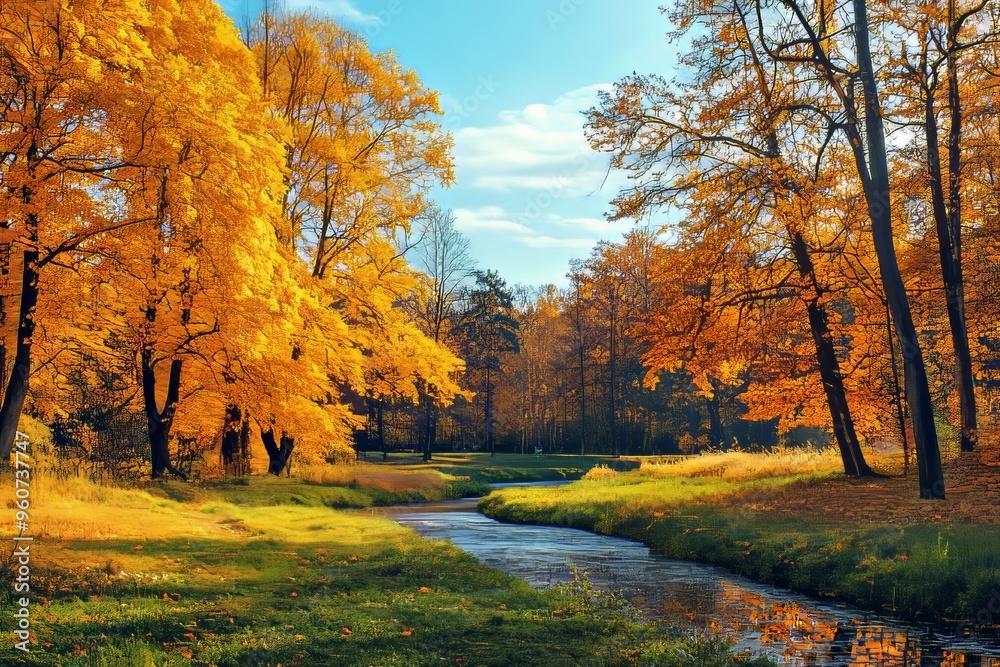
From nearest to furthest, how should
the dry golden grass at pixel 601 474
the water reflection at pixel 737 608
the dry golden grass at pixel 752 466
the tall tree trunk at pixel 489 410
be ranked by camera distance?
1. the water reflection at pixel 737 608
2. the dry golden grass at pixel 752 466
3. the dry golden grass at pixel 601 474
4. the tall tree trunk at pixel 489 410

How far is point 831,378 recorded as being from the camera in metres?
23.7

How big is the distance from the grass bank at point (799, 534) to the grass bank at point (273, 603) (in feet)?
15.0

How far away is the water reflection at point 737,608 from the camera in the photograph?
395 inches

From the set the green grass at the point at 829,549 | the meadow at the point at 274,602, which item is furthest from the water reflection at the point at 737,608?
the meadow at the point at 274,602

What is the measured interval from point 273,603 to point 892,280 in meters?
15.4

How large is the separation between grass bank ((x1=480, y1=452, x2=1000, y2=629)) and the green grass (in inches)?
0.8

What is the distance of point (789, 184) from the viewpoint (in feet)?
72.2

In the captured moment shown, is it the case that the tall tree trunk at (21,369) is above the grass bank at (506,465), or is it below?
above

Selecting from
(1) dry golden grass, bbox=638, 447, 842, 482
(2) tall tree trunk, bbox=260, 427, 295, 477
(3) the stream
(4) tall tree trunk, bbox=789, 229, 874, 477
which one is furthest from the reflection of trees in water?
(2) tall tree trunk, bbox=260, 427, 295, 477

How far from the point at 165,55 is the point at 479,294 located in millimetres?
59996

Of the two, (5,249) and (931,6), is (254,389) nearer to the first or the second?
(5,249)

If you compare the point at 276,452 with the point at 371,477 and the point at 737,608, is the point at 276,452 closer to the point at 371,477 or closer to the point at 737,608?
the point at 371,477

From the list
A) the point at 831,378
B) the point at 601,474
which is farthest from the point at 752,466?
the point at 601,474

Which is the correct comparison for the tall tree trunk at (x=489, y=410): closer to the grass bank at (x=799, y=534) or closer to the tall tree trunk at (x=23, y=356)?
the grass bank at (x=799, y=534)
